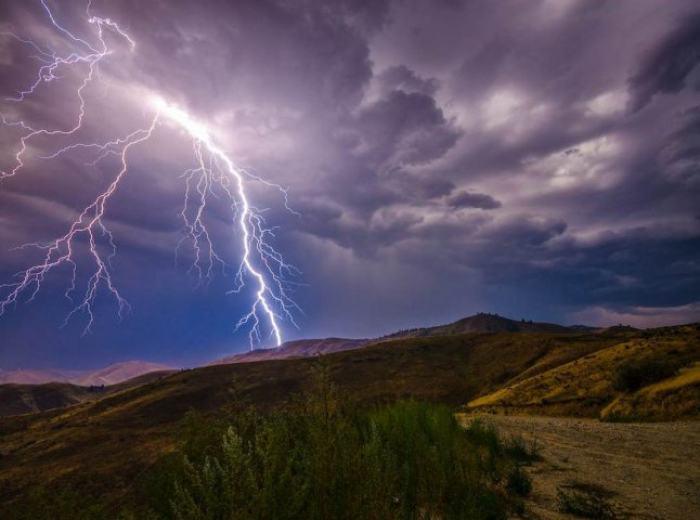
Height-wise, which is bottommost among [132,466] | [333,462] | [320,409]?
[132,466]

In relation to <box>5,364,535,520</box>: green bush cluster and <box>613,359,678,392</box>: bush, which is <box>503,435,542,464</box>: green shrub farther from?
<box>613,359,678,392</box>: bush

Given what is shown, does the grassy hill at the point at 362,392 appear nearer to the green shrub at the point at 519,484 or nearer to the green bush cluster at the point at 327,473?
the green bush cluster at the point at 327,473

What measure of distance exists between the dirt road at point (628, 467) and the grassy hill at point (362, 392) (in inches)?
140

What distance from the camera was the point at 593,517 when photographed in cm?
473

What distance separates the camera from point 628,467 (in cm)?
715

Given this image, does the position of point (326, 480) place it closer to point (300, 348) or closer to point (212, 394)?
point (212, 394)

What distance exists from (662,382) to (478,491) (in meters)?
15.9

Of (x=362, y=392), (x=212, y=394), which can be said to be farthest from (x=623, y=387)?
(x=212, y=394)

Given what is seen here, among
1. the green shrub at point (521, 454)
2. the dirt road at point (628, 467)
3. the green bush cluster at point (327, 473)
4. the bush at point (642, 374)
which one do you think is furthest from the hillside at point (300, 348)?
the green bush cluster at point (327, 473)

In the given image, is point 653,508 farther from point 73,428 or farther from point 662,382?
point 73,428

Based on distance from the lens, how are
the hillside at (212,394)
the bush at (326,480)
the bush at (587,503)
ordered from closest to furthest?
1. the bush at (326,480)
2. the bush at (587,503)
3. the hillside at (212,394)

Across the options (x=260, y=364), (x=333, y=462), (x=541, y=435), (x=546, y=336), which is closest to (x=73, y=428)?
(x=260, y=364)

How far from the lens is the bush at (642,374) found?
1620cm

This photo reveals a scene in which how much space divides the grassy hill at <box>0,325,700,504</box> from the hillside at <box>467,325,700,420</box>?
0.08 metres
